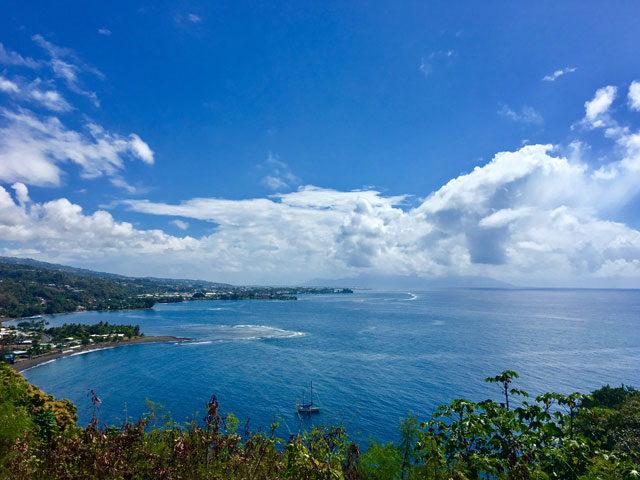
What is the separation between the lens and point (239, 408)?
31.4 metres

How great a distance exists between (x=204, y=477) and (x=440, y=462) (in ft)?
9.99

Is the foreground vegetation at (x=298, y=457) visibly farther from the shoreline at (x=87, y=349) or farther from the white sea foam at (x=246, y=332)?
the white sea foam at (x=246, y=332)

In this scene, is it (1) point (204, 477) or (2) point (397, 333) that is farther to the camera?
(2) point (397, 333)

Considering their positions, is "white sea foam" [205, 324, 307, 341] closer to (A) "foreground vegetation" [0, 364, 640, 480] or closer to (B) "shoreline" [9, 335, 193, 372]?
(B) "shoreline" [9, 335, 193, 372]

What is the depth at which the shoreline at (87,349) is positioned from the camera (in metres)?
51.0

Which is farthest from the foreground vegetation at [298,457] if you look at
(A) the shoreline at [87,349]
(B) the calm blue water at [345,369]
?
(A) the shoreline at [87,349]

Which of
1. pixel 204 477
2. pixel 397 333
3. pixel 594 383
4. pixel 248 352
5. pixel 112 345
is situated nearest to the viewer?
pixel 204 477

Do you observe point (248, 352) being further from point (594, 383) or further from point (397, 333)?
point (594, 383)

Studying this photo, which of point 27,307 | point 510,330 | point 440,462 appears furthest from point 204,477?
point 27,307

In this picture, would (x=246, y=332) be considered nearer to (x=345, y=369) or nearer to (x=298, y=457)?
(x=345, y=369)

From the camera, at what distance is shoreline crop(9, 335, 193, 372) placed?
167 ft

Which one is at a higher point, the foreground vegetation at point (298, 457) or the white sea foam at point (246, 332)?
the foreground vegetation at point (298, 457)

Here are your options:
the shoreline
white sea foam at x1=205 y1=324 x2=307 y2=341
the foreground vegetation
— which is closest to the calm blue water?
white sea foam at x1=205 y1=324 x2=307 y2=341

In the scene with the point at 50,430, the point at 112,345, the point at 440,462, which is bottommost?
the point at 112,345
